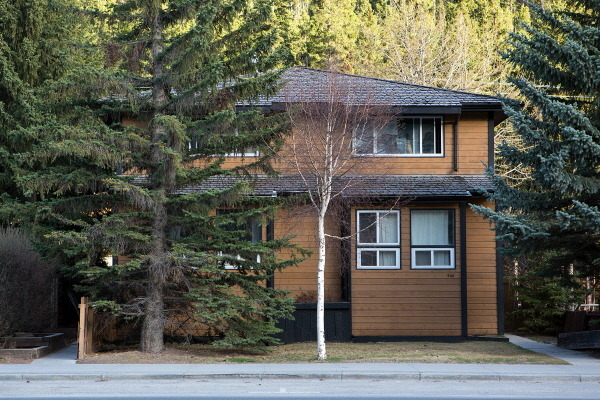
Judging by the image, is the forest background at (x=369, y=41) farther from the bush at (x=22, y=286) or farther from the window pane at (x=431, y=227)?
the bush at (x=22, y=286)

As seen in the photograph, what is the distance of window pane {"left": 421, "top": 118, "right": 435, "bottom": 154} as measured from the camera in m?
21.3

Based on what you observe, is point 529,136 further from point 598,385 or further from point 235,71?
point 235,71

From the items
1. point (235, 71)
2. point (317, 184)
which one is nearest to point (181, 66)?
point (235, 71)

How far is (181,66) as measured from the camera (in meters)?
16.0

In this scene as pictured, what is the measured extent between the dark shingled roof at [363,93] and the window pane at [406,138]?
0.73 meters

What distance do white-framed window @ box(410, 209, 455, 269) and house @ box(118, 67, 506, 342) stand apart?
1.1 inches

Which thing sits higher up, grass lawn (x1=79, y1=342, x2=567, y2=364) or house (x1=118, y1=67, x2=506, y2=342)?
house (x1=118, y1=67, x2=506, y2=342)

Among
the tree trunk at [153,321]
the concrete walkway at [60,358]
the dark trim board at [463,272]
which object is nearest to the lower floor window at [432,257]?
the dark trim board at [463,272]

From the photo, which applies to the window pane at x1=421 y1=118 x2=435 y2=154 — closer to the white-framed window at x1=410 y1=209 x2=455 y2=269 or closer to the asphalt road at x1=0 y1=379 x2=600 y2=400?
the white-framed window at x1=410 y1=209 x2=455 y2=269

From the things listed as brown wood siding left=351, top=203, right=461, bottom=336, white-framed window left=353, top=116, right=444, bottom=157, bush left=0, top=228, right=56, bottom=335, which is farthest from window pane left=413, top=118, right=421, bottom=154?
bush left=0, top=228, right=56, bottom=335

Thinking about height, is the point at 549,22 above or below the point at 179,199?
A: above

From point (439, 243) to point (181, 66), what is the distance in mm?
8965

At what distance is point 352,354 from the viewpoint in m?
16.8

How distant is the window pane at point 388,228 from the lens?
20453 mm
